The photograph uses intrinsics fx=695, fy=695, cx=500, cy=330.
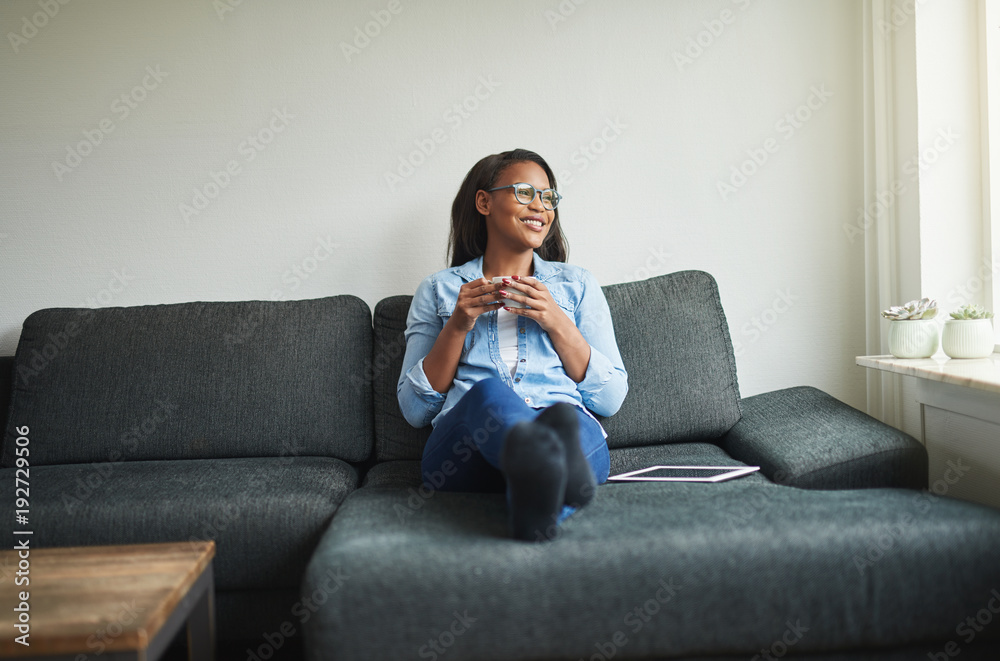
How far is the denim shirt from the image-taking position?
1728mm

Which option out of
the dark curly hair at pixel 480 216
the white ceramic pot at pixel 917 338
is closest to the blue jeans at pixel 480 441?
the dark curly hair at pixel 480 216

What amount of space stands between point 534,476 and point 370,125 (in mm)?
1619

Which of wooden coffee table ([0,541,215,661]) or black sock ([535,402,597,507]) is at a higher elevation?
black sock ([535,402,597,507])

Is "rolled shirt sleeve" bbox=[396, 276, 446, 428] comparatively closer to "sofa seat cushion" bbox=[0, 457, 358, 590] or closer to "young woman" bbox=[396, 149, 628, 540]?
"young woman" bbox=[396, 149, 628, 540]

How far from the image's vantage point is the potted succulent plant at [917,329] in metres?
1.87

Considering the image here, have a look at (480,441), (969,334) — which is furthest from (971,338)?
(480,441)

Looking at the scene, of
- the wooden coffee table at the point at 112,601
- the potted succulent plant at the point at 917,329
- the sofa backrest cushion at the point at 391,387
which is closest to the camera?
the wooden coffee table at the point at 112,601

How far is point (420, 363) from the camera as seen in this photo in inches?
69.6

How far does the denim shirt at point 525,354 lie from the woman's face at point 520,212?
128 millimetres

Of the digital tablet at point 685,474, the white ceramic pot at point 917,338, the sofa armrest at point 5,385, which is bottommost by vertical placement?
the digital tablet at point 685,474

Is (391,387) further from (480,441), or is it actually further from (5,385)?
(5,385)

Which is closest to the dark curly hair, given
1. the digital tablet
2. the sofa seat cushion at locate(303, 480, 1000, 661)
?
the digital tablet

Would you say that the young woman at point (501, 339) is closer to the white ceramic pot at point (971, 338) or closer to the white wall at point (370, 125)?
the white wall at point (370, 125)

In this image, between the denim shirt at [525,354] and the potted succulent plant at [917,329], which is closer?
the denim shirt at [525,354]
